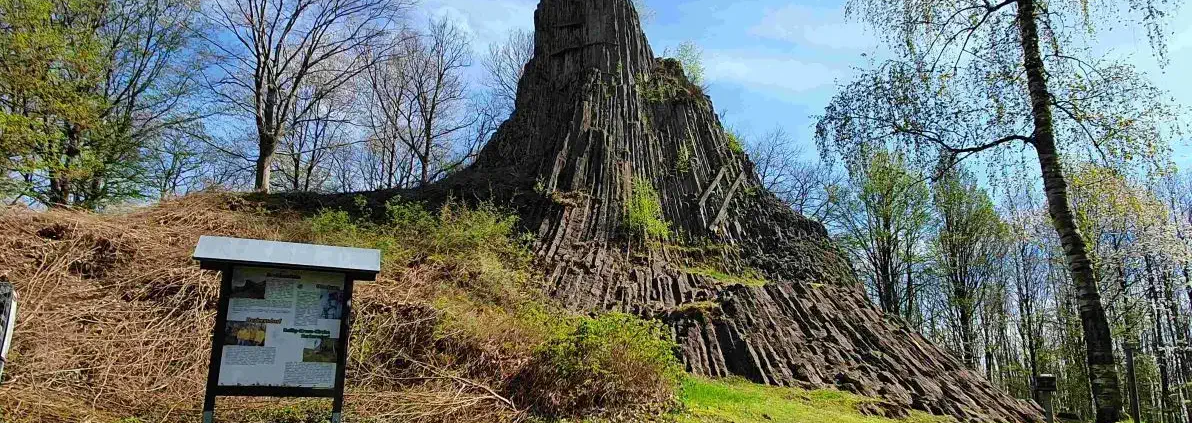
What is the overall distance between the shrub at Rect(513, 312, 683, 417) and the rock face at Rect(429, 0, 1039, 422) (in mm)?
3859

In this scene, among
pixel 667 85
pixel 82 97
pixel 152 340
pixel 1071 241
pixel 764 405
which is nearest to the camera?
pixel 152 340

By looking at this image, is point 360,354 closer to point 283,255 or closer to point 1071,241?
point 283,255

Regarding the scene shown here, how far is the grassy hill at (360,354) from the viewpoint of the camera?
6.38 metres

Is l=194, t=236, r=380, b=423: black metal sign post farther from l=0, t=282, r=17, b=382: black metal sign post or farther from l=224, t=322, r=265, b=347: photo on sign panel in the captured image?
l=0, t=282, r=17, b=382: black metal sign post

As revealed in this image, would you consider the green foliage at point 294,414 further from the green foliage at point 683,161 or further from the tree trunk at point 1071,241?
the green foliage at point 683,161

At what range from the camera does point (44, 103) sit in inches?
526

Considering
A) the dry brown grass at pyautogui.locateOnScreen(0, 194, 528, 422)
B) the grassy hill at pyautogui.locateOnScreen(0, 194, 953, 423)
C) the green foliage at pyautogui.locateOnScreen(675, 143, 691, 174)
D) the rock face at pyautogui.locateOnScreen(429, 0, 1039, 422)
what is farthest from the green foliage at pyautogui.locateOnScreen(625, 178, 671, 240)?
the dry brown grass at pyautogui.locateOnScreen(0, 194, 528, 422)

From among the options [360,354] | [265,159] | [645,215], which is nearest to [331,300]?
[360,354]

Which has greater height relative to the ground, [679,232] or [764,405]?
[679,232]

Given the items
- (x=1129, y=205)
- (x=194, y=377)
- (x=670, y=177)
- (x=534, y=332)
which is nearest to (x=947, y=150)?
(x=1129, y=205)

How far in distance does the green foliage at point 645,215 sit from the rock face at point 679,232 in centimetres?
19

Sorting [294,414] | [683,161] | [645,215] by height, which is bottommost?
[294,414]

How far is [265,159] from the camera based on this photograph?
56.8 ft

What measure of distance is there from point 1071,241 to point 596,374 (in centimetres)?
629
